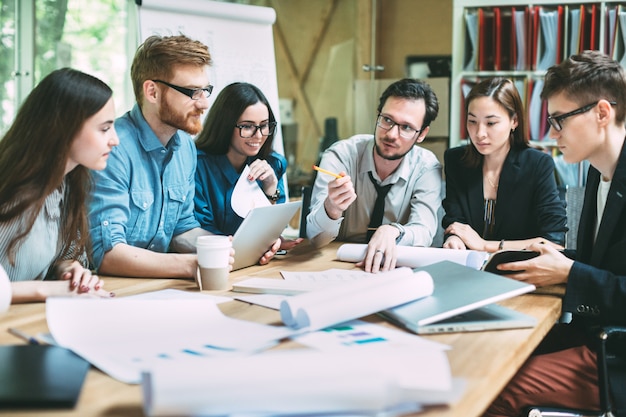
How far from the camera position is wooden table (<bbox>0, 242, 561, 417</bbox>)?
953 millimetres

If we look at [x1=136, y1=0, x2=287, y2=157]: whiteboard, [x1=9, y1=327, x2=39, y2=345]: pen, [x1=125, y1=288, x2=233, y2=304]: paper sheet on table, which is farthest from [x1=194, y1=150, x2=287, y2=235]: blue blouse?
[x1=9, y1=327, x2=39, y2=345]: pen

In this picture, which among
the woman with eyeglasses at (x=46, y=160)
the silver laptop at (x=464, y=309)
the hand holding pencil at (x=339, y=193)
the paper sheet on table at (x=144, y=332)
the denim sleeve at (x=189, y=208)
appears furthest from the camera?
the denim sleeve at (x=189, y=208)

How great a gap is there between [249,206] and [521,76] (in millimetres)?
2875

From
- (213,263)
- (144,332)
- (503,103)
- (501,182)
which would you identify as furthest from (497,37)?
(144,332)

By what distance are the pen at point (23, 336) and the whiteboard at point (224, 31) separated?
2274mm

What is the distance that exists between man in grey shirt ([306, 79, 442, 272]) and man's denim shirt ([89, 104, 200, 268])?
1.60 ft

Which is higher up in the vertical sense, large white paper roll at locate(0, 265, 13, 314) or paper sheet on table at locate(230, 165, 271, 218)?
paper sheet on table at locate(230, 165, 271, 218)

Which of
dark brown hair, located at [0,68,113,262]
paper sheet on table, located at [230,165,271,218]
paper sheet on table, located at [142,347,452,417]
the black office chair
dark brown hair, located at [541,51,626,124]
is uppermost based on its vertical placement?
dark brown hair, located at [541,51,626,124]

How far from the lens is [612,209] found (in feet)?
5.98

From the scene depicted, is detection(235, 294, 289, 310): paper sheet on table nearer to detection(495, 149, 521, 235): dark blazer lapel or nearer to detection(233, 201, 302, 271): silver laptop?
detection(233, 201, 302, 271): silver laptop

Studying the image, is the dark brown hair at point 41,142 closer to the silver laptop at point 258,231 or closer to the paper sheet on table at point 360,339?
the silver laptop at point 258,231

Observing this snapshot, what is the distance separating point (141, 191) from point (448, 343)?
1.29 meters

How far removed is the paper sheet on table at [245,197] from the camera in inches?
88.4

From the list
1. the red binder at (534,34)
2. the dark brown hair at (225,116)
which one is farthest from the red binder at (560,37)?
the dark brown hair at (225,116)
